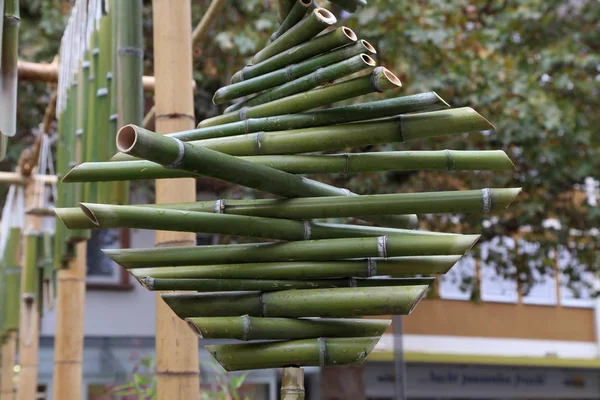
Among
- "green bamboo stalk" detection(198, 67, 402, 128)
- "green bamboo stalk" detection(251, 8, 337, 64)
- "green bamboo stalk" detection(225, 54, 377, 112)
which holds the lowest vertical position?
"green bamboo stalk" detection(198, 67, 402, 128)

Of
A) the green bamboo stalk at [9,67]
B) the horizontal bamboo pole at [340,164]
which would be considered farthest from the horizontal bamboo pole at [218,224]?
the green bamboo stalk at [9,67]

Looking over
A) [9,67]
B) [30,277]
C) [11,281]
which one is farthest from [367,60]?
[11,281]

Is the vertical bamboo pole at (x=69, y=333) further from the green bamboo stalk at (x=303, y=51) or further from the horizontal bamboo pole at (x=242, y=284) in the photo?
the horizontal bamboo pole at (x=242, y=284)

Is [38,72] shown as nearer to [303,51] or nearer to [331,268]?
[303,51]

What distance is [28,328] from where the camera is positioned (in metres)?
5.11

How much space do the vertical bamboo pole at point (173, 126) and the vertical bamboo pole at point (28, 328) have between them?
271cm

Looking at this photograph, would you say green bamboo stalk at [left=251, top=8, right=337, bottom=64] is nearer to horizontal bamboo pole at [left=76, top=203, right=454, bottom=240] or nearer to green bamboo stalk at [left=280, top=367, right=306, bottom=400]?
horizontal bamboo pole at [left=76, top=203, right=454, bottom=240]

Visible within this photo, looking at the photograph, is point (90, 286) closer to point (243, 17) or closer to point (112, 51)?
point (243, 17)

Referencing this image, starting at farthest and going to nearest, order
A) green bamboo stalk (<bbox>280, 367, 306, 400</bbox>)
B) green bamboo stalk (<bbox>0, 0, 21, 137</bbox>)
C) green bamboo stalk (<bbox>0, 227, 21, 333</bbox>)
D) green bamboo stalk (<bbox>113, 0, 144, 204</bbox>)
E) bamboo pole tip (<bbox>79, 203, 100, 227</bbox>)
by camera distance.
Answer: green bamboo stalk (<bbox>0, 227, 21, 333</bbox>) → green bamboo stalk (<bbox>113, 0, 144, 204</bbox>) → green bamboo stalk (<bbox>0, 0, 21, 137</bbox>) → green bamboo stalk (<bbox>280, 367, 306, 400</bbox>) → bamboo pole tip (<bbox>79, 203, 100, 227</bbox>)

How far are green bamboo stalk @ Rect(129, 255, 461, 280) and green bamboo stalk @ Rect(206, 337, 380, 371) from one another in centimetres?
12

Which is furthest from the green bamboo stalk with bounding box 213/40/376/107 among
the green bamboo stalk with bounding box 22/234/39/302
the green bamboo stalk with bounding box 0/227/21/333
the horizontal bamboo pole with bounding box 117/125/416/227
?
the green bamboo stalk with bounding box 0/227/21/333

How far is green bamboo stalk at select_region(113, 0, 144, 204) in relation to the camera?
2480 mm

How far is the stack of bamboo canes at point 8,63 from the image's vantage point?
6.68ft

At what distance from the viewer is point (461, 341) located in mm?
14039
